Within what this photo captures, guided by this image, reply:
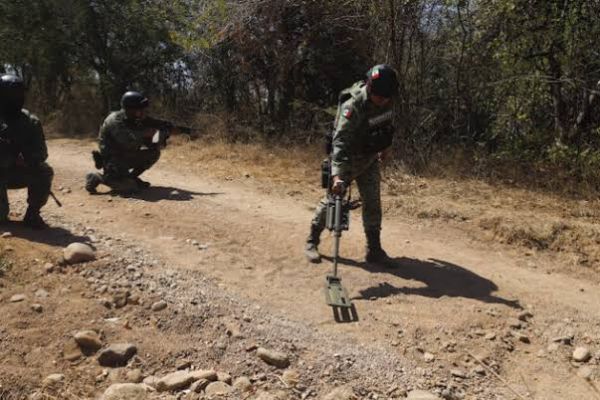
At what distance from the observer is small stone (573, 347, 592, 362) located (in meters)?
3.62

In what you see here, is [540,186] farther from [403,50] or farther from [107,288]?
[107,288]

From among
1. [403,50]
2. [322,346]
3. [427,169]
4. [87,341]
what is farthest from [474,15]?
[87,341]

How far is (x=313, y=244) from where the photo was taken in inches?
199

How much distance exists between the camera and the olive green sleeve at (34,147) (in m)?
5.02

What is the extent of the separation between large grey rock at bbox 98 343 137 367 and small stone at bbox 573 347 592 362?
2766 millimetres

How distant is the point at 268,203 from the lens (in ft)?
23.4

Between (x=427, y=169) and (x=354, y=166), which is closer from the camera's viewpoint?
(x=354, y=166)

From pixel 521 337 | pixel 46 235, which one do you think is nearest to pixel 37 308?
pixel 46 235

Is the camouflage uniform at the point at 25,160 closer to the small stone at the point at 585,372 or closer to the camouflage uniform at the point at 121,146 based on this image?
the camouflage uniform at the point at 121,146

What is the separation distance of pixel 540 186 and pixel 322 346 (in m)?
5.13

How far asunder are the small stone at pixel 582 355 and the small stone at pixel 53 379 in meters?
3.10

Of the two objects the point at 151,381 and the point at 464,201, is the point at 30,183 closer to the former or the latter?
the point at 151,381

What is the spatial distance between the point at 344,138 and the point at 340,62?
692 cm

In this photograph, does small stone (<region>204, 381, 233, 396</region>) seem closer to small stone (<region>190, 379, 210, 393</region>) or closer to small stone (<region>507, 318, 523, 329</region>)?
small stone (<region>190, 379, 210, 393</region>)
